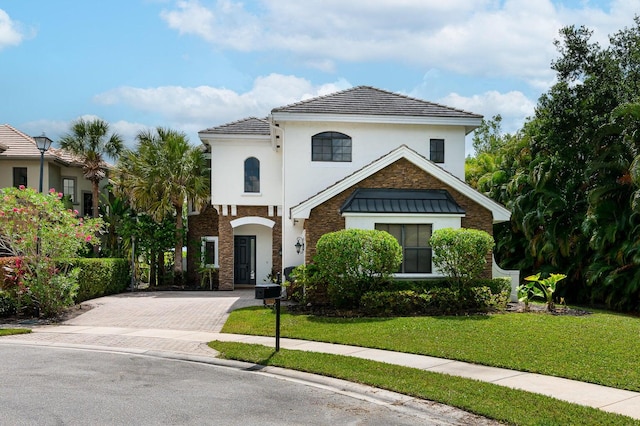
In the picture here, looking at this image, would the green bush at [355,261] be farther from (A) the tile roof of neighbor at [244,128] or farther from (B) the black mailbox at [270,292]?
(A) the tile roof of neighbor at [244,128]

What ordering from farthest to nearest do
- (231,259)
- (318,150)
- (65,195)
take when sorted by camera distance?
(65,195)
(231,259)
(318,150)

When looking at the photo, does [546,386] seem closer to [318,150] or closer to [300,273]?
[300,273]

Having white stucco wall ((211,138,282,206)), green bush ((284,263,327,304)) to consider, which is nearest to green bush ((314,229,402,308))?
green bush ((284,263,327,304))

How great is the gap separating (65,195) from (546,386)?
29734 mm

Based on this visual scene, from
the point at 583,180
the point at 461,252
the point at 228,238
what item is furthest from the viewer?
the point at 228,238

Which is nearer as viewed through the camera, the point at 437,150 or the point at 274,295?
the point at 274,295

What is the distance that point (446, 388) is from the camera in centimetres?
920

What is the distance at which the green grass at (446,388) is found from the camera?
7729 mm

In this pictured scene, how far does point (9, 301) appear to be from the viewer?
17.7 meters

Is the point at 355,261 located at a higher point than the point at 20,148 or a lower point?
lower

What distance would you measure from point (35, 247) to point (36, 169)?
53.0 feet

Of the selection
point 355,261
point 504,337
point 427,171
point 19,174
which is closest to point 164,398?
point 504,337

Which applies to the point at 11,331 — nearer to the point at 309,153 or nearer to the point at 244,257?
the point at 309,153

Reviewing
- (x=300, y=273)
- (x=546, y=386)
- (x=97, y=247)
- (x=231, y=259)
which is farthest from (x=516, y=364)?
(x=97, y=247)
